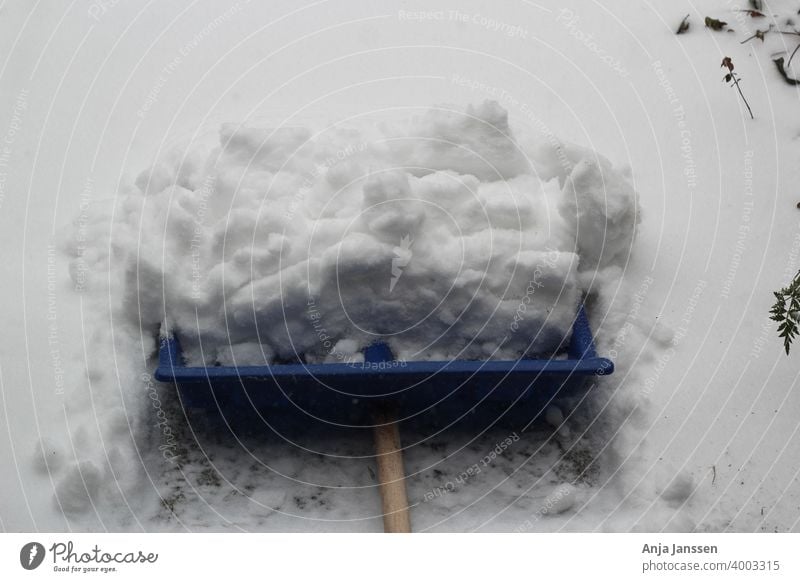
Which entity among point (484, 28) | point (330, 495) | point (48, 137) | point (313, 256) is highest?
point (484, 28)

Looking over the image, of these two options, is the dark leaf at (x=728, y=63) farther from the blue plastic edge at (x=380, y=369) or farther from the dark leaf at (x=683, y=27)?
the blue plastic edge at (x=380, y=369)

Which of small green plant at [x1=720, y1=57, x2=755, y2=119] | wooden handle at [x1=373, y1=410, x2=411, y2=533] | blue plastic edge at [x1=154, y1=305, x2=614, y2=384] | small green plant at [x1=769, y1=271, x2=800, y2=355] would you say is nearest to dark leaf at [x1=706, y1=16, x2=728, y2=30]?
small green plant at [x1=720, y1=57, x2=755, y2=119]

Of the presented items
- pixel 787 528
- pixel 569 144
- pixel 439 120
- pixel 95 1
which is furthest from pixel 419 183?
pixel 95 1

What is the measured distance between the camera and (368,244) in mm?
2160

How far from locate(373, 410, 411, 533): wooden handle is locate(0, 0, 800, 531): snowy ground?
0.19ft

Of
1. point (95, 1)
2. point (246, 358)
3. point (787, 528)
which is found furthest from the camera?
point (95, 1)

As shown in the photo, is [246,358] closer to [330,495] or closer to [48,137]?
[330,495]

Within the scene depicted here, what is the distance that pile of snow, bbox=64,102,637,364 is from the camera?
86.2 inches

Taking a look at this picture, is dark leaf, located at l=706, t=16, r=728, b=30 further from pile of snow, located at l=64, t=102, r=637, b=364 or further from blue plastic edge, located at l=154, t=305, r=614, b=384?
blue plastic edge, located at l=154, t=305, r=614, b=384

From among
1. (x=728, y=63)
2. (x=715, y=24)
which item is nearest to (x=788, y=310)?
(x=728, y=63)

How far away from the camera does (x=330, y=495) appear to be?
2176mm

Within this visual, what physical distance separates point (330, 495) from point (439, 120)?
82cm

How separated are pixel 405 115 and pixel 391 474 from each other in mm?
935

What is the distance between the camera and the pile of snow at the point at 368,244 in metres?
2.19
